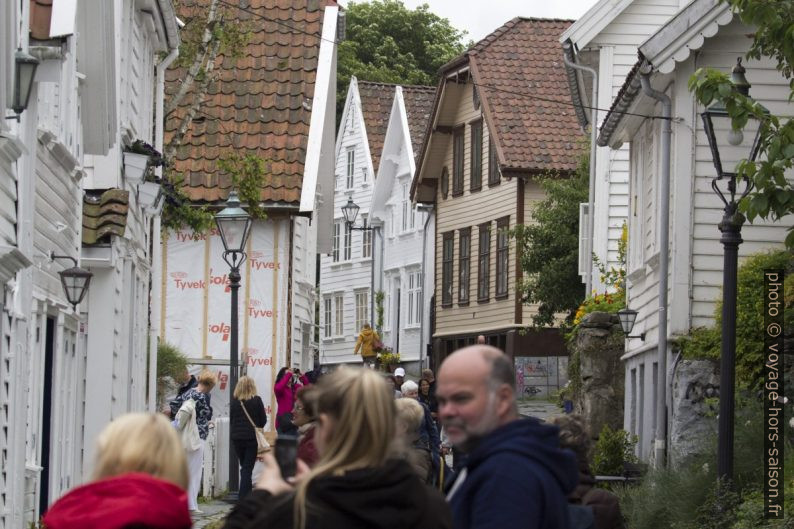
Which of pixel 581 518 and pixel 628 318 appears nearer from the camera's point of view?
pixel 581 518

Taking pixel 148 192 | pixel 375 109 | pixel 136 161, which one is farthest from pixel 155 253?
pixel 375 109

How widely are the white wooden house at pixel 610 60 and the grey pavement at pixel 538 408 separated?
6185 mm

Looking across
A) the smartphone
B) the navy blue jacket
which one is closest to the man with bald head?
→ the navy blue jacket

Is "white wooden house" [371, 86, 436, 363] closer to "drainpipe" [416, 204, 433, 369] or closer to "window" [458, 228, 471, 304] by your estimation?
"drainpipe" [416, 204, 433, 369]

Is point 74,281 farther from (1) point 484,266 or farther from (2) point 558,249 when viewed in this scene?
(1) point 484,266

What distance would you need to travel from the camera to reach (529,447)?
4961 mm

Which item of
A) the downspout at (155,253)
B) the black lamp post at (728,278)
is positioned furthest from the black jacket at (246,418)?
the black lamp post at (728,278)

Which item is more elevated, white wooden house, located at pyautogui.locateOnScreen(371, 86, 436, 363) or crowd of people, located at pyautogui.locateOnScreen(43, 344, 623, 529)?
white wooden house, located at pyautogui.locateOnScreen(371, 86, 436, 363)

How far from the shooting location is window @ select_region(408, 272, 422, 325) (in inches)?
2112

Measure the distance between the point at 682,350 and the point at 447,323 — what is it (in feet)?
92.7

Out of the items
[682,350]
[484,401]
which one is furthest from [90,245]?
[484,401]

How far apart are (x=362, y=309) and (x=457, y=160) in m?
11.2

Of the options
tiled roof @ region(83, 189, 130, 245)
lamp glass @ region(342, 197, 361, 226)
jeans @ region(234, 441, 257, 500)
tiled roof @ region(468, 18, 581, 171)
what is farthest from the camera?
lamp glass @ region(342, 197, 361, 226)

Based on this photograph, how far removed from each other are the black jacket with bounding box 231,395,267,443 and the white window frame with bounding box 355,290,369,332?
121 feet
